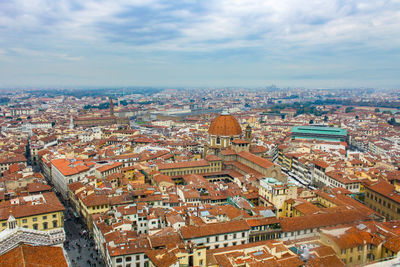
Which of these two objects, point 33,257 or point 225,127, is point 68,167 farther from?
point 33,257

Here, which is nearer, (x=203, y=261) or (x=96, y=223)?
(x=203, y=261)

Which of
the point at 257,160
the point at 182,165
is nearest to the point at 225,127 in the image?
the point at 257,160

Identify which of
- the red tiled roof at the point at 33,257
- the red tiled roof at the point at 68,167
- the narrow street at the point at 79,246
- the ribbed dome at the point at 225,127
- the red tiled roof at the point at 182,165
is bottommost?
the narrow street at the point at 79,246

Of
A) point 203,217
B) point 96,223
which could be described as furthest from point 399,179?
point 96,223

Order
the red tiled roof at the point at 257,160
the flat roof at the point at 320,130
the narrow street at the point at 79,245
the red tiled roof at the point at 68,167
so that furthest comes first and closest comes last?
the flat roof at the point at 320,130 < the red tiled roof at the point at 257,160 < the red tiled roof at the point at 68,167 < the narrow street at the point at 79,245

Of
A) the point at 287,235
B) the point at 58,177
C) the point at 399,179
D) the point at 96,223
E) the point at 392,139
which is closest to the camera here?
the point at 287,235

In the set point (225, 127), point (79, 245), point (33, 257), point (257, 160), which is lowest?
point (79, 245)

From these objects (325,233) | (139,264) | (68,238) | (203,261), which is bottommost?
(68,238)

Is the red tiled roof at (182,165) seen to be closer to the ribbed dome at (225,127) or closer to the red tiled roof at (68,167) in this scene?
the red tiled roof at (68,167)

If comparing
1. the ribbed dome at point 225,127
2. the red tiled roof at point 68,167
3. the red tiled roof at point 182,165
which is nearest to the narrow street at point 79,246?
the red tiled roof at point 68,167

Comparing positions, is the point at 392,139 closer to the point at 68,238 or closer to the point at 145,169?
the point at 145,169

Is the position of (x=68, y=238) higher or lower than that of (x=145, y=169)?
lower
